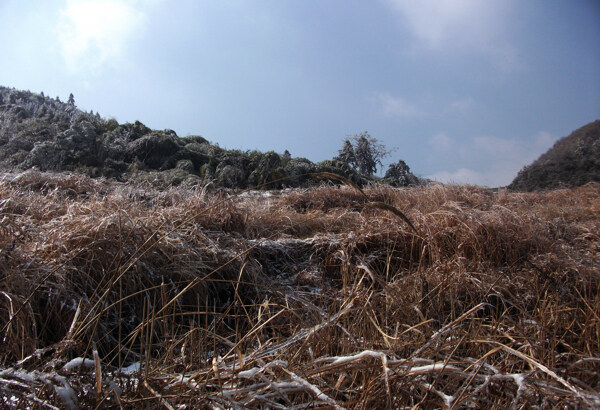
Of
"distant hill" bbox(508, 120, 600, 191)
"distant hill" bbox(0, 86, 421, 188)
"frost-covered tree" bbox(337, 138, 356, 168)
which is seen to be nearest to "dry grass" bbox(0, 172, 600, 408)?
"distant hill" bbox(0, 86, 421, 188)

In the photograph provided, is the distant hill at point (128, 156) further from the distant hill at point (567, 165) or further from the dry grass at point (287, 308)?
the dry grass at point (287, 308)

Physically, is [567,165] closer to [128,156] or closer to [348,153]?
[348,153]

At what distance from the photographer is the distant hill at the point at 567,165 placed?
1072cm

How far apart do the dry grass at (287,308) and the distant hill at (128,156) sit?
14.9 ft

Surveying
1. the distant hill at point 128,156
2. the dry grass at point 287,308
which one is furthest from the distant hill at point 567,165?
the dry grass at point 287,308

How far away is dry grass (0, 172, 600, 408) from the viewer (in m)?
1.01

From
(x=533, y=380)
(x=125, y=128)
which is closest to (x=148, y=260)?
(x=533, y=380)

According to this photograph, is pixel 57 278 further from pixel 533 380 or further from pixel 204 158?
pixel 204 158

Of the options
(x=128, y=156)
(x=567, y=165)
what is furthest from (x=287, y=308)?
(x=567, y=165)

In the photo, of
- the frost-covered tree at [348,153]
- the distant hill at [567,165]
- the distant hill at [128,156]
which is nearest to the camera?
the distant hill at [128,156]

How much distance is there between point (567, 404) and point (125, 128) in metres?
13.5

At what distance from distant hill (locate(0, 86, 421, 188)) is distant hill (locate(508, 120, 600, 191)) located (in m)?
4.24

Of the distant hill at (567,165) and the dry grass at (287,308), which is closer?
the dry grass at (287,308)

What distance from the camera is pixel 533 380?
96 cm
